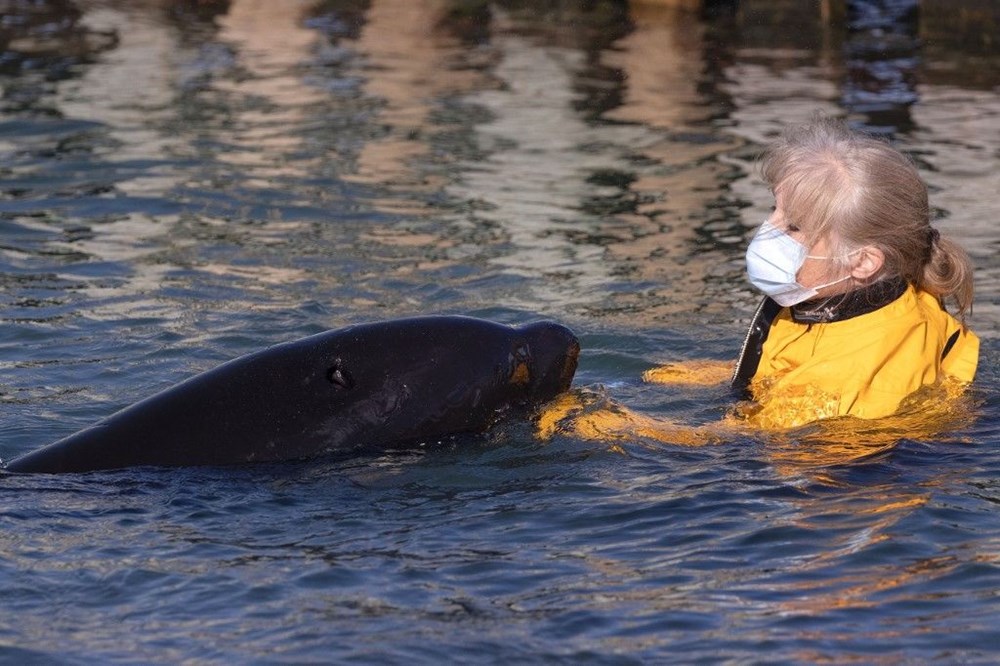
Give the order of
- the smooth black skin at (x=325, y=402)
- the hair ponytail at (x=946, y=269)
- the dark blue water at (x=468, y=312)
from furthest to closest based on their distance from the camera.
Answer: the hair ponytail at (x=946, y=269) → the smooth black skin at (x=325, y=402) → the dark blue water at (x=468, y=312)

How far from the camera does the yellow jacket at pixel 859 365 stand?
222 inches

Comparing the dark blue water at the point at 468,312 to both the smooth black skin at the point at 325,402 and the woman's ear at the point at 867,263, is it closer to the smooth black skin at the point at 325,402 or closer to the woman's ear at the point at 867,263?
the smooth black skin at the point at 325,402

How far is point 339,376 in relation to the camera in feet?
16.7

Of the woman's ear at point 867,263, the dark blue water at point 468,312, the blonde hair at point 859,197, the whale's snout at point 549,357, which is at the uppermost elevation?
the blonde hair at point 859,197

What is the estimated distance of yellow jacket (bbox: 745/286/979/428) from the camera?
5.64 meters

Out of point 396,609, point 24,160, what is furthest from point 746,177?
point 396,609

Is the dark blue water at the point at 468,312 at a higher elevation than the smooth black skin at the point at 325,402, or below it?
below

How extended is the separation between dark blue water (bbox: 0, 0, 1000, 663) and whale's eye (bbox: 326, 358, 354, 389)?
0.91ft

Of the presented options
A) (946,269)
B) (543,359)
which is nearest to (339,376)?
(543,359)

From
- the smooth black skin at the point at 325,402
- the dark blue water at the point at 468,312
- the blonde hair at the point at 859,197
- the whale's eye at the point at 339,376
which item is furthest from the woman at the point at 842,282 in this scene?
Result: the whale's eye at the point at 339,376

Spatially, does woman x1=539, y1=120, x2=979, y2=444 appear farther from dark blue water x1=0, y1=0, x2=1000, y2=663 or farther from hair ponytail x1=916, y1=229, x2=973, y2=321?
dark blue water x1=0, y1=0, x2=1000, y2=663

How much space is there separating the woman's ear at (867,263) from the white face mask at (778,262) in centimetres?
4

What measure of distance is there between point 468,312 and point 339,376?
3249mm

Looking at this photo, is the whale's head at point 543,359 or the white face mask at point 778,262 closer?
the whale's head at point 543,359
